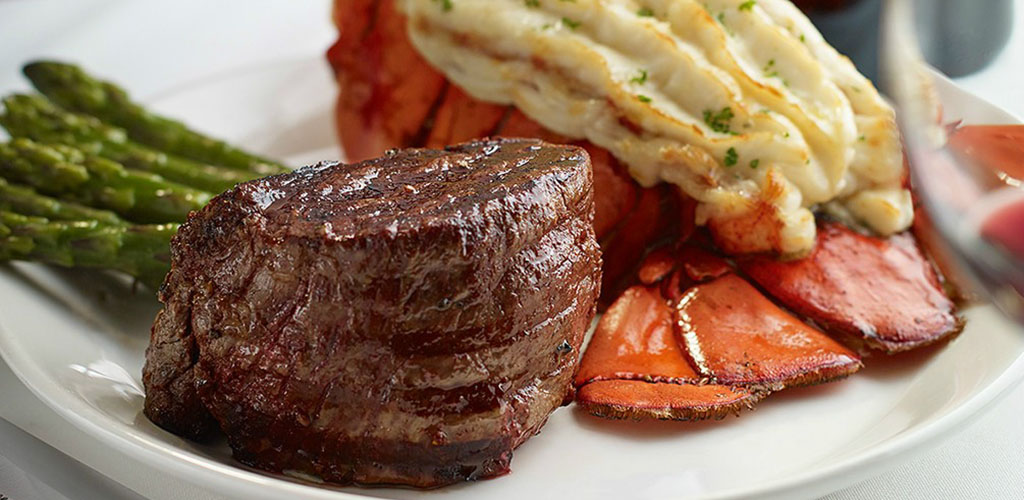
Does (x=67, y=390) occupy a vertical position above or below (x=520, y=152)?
below

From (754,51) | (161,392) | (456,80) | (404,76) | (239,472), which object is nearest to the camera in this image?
(239,472)

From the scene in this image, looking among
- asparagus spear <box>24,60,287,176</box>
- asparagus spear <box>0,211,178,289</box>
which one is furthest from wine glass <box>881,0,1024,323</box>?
asparagus spear <box>24,60,287,176</box>

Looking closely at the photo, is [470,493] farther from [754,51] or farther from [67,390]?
[754,51]

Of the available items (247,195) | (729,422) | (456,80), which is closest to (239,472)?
(247,195)

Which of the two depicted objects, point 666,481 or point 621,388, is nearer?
point 666,481

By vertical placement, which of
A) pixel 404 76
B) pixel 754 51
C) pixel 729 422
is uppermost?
pixel 754 51

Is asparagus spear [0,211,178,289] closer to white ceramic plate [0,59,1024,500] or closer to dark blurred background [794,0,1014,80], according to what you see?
Answer: white ceramic plate [0,59,1024,500]
